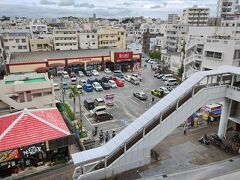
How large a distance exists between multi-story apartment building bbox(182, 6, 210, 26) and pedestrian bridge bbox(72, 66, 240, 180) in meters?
86.1

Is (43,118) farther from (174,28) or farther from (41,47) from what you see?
(174,28)

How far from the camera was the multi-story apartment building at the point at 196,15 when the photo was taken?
94.9m

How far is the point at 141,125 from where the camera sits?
1664cm

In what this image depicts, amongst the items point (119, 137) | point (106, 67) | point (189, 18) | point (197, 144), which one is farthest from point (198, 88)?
point (189, 18)

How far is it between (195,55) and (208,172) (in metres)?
22.7

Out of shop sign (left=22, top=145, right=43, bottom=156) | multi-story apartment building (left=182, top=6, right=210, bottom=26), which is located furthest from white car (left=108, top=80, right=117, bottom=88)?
multi-story apartment building (left=182, top=6, right=210, bottom=26)

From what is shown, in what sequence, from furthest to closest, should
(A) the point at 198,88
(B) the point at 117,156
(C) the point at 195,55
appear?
(C) the point at 195,55 → (A) the point at 198,88 → (B) the point at 117,156

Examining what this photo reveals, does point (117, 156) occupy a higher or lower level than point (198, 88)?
lower

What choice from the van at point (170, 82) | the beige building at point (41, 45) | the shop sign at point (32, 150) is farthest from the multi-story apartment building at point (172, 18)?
the shop sign at point (32, 150)

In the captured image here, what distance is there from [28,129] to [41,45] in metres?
53.9

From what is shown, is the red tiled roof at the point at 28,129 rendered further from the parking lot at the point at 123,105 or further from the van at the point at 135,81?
the van at the point at 135,81

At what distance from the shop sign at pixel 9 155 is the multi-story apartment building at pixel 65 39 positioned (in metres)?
53.2

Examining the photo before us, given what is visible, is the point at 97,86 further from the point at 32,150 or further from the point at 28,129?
the point at 32,150

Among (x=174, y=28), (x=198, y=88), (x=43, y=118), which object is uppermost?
(x=174, y=28)
